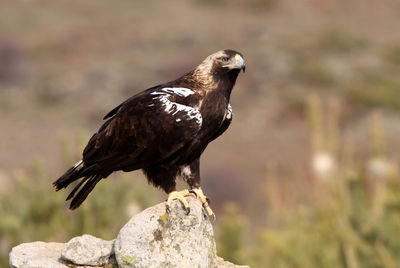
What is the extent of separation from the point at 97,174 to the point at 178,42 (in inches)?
1440

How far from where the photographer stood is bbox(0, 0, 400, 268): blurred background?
9.48 metres

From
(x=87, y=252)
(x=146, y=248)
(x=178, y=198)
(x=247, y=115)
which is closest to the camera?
(x=146, y=248)

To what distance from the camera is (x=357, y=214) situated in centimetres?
929

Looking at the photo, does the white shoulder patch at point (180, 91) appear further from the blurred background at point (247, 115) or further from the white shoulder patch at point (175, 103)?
the blurred background at point (247, 115)

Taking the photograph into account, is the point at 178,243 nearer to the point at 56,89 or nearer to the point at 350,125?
the point at 350,125

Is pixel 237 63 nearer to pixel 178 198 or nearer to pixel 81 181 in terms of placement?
pixel 178 198

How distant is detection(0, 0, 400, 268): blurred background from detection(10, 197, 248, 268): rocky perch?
12.4ft

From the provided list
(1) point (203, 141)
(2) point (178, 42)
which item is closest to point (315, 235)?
(1) point (203, 141)

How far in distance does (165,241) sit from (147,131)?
1.02 metres

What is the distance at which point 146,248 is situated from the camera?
4.89 meters

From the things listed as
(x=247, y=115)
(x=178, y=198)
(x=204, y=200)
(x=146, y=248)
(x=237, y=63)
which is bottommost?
(x=146, y=248)

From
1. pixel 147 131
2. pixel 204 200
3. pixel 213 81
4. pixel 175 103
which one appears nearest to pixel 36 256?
pixel 147 131

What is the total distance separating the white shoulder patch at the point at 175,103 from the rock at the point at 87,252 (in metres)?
1.14

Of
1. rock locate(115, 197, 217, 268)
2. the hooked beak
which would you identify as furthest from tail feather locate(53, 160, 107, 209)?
the hooked beak
